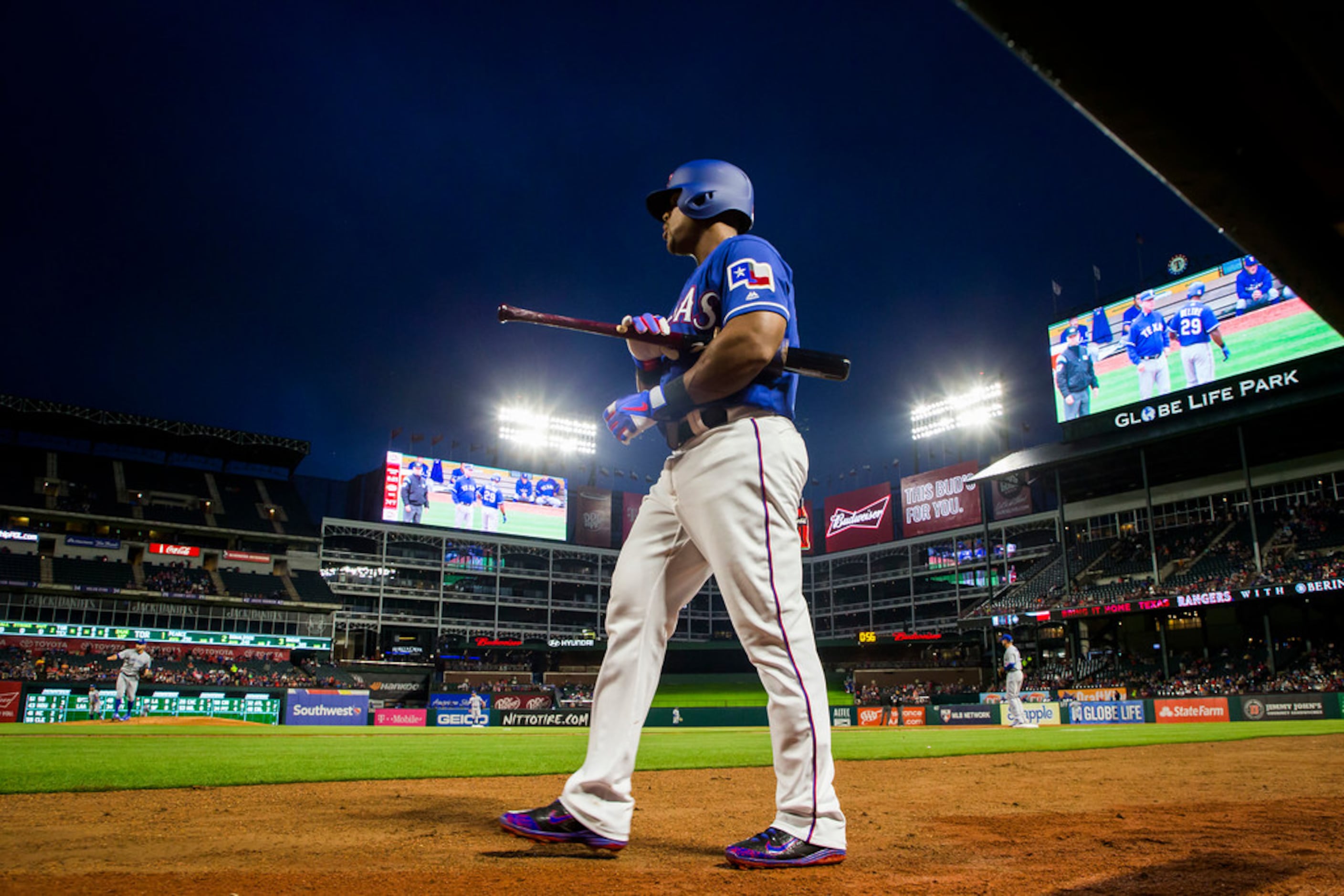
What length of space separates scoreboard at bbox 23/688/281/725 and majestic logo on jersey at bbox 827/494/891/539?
44480 millimetres

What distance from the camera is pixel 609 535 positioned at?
6831 cm

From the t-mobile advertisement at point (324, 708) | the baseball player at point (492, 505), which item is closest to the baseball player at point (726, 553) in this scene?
the t-mobile advertisement at point (324, 708)

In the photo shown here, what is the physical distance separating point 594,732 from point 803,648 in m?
0.86

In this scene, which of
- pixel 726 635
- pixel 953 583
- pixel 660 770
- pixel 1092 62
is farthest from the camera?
pixel 726 635

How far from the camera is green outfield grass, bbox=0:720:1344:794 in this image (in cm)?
633

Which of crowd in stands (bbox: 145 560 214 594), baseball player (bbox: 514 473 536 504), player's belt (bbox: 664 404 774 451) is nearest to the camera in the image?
player's belt (bbox: 664 404 774 451)

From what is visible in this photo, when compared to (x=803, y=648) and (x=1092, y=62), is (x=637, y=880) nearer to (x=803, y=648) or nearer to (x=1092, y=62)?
(x=803, y=648)

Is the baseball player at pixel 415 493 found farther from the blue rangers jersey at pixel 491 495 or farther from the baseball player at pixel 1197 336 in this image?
the baseball player at pixel 1197 336

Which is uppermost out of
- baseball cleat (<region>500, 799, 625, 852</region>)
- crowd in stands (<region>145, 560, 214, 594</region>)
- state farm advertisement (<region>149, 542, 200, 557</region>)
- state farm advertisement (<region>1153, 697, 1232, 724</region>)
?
state farm advertisement (<region>149, 542, 200, 557</region>)

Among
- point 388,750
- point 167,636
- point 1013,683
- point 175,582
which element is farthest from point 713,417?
point 175,582

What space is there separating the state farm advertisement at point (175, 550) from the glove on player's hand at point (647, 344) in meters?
54.1

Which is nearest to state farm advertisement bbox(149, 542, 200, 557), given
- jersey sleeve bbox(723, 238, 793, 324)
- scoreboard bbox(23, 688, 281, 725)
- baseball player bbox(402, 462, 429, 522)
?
baseball player bbox(402, 462, 429, 522)

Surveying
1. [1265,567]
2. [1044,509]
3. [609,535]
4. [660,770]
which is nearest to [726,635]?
[609,535]

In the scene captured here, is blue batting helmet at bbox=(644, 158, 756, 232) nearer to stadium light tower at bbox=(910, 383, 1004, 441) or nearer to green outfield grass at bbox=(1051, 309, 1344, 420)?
green outfield grass at bbox=(1051, 309, 1344, 420)
